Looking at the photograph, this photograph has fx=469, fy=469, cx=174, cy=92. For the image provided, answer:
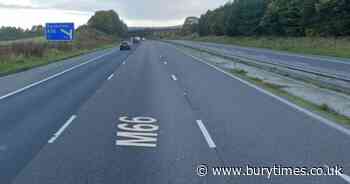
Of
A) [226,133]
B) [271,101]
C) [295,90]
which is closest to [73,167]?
[226,133]

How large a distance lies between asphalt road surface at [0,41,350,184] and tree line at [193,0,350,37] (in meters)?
52.5

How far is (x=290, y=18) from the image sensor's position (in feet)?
260

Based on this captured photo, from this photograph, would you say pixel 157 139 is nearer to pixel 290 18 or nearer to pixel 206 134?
pixel 206 134

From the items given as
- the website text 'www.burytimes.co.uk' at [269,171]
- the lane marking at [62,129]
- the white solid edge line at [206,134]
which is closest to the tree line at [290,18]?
the white solid edge line at [206,134]

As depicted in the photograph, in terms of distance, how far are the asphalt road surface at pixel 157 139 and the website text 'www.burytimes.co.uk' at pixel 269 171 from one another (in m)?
0.06

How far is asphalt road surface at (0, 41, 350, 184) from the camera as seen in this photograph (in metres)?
6.85

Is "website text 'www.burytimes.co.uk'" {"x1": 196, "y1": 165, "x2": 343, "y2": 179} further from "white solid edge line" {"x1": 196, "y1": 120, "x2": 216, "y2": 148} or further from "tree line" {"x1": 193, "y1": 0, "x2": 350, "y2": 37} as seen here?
"tree line" {"x1": 193, "y1": 0, "x2": 350, "y2": 37}

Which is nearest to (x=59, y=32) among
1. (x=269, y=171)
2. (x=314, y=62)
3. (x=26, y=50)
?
(x=26, y=50)

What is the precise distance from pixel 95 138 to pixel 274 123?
4.10 meters

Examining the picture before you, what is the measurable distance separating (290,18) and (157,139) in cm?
7391

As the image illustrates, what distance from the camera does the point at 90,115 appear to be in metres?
12.1

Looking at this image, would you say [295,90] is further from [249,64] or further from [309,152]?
[249,64]

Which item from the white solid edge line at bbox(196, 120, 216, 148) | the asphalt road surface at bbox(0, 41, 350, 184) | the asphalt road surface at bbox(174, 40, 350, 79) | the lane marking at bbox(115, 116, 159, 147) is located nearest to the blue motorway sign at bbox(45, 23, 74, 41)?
the asphalt road surface at bbox(174, 40, 350, 79)

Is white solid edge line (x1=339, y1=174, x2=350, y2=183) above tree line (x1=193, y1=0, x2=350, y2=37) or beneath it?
beneath
